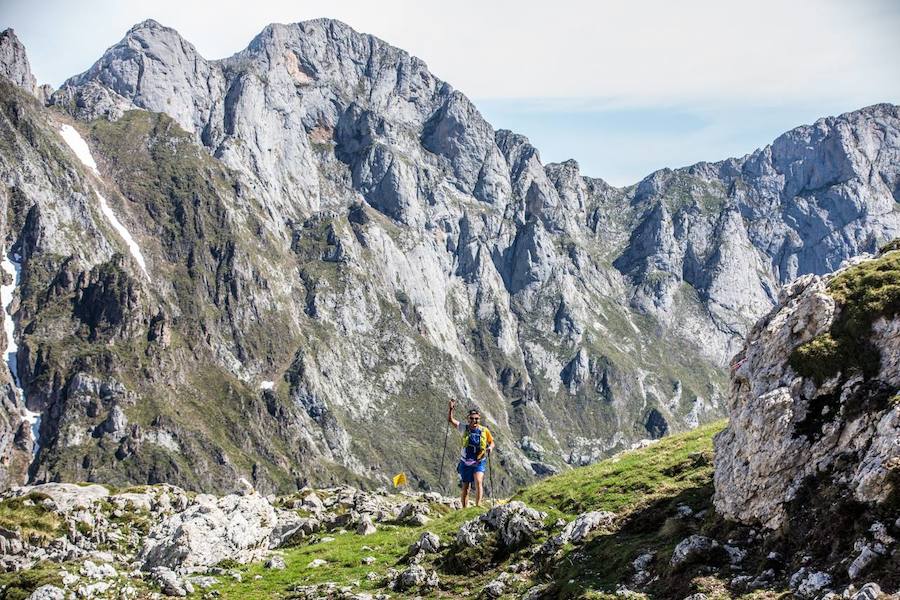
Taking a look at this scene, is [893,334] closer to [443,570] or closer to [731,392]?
[731,392]

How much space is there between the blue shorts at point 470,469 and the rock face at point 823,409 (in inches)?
596

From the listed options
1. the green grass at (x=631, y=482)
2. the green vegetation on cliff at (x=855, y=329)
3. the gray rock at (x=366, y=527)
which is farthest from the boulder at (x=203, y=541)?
the green vegetation on cliff at (x=855, y=329)

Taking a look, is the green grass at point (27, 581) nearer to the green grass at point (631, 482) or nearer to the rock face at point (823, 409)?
the green grass at point (631, 482)

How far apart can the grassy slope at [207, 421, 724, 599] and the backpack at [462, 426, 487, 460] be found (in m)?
2.90

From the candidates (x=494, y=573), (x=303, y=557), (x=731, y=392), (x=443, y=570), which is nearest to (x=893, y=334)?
(x=731, y=392)

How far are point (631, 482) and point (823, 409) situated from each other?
40.3 ft

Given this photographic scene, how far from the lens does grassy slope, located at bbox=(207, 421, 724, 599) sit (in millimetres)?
22297

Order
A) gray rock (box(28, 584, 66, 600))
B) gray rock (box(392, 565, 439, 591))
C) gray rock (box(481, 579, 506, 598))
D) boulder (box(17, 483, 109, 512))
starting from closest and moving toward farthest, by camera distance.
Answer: gray rock (box(481, 579, 506, 598))
gray rock (box(28, 584, 66, 600))
gray rock (box(392, 565, 439, 591))
boulder (box(17, 483, 109, 512))

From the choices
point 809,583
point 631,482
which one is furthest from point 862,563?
point 631,482

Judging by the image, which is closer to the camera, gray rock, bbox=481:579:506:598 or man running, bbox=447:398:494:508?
gray rock, bbox=481:579:506:598

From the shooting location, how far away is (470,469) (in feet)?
118

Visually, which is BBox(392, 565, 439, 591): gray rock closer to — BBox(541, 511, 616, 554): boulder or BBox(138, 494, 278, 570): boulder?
BBox(541, 511, 616, 554): boulder

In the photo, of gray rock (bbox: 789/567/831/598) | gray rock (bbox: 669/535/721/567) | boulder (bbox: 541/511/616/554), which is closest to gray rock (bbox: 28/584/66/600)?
boulder (bbox: 541/511/616/554)

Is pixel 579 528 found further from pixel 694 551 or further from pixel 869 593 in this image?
pixel 869 593
